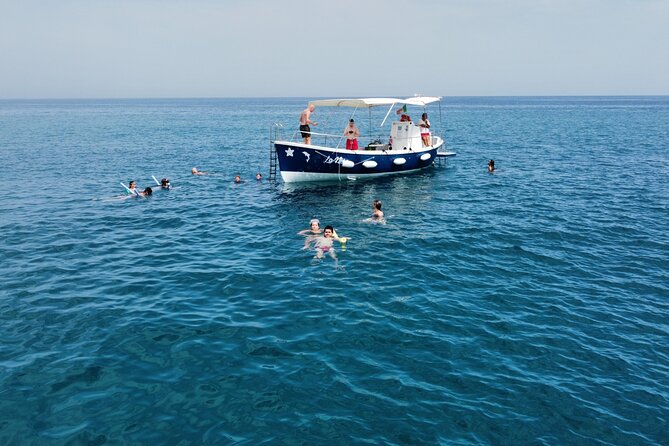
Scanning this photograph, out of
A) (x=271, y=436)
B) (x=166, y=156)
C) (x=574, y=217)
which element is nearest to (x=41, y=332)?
(x=271, y=436)

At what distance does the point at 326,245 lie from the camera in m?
17.0

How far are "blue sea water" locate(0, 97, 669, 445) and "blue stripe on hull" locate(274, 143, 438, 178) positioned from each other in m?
3.12

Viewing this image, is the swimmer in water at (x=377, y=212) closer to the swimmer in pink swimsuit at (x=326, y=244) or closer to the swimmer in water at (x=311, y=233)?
the swimmer in water at (x=311, y=233)

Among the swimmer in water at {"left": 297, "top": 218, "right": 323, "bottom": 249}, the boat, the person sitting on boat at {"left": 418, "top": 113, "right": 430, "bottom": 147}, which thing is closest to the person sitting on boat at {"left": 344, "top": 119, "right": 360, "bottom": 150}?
the boat

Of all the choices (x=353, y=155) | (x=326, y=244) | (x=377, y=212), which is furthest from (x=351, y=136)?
(x=326, y=244)

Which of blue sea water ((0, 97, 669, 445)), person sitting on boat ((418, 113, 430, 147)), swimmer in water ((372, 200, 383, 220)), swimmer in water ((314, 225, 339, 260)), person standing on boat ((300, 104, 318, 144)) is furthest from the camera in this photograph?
person sitting on boat ((418, 113, 430, 147))

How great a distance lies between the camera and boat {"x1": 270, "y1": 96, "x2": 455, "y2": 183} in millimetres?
27047

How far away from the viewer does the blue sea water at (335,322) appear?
27.4 feet

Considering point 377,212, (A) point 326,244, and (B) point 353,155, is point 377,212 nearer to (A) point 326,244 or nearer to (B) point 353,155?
(A) point 326,244

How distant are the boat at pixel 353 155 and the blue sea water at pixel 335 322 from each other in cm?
315

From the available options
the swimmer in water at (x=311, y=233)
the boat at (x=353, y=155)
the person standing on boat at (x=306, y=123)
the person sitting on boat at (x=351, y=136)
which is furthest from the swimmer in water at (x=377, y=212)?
the person sitting on boat at (x=351, y=136)

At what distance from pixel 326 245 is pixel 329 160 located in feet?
38.7

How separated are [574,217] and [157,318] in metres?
20.3

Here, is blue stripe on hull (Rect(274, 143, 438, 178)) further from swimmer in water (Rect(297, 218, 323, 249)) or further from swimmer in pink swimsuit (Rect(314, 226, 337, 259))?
swimmer in pink swimsuit (Rect(314, 226, 337, 259))
